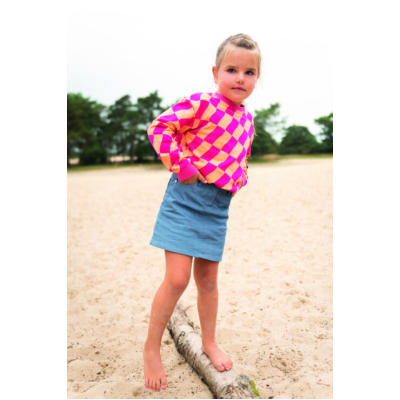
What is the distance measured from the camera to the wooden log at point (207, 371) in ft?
6.21

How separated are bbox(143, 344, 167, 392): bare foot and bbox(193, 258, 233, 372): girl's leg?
0.31m

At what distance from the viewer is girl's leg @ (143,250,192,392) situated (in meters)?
1.88

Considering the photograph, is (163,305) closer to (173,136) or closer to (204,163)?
(204,163)

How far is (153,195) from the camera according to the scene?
9.14 meters

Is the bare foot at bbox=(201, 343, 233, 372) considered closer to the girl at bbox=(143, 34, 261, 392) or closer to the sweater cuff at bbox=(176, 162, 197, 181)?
the girl at bbox=(143, 34, 261, 392)

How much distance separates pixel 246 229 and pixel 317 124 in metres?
16.5

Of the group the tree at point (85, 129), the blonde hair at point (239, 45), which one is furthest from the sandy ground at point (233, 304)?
the tree at point (85, 129)

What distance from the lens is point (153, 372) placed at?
2.03 m

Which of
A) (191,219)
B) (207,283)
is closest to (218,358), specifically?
(207,283)

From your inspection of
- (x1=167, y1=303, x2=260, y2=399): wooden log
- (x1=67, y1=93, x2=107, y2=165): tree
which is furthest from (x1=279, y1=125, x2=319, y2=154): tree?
(x1=167, y1=303, x2=260, y2=399): wooden log

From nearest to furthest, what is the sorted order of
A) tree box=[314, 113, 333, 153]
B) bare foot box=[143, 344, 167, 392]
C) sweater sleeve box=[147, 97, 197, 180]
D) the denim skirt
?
sweater sleeve box=[147, 97, 197, 180] < the denim skirt < bare foot box=[143, 344, 167, 392] < tree box=[314, 113, 333, 153]

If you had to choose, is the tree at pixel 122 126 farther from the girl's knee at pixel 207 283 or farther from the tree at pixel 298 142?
the girl's knee at pixel 207 283

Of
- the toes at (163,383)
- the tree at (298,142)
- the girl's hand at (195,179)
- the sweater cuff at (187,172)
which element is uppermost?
the tree at (298,142)

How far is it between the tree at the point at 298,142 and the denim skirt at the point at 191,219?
849 inches
